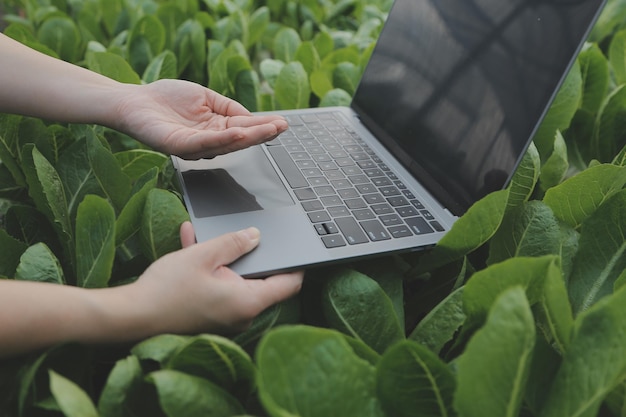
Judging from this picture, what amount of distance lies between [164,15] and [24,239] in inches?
31.1

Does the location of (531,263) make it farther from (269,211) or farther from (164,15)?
(164,15)

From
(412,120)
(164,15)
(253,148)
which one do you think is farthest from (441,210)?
(164,15)

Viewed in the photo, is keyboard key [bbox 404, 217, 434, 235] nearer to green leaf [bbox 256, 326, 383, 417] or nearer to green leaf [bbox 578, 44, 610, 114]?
green leaf [bbox 256, 326, 383, 417]

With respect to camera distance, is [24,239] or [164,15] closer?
[24,239]

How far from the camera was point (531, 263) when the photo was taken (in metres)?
0.46

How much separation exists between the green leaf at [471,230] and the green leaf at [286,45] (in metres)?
0.75

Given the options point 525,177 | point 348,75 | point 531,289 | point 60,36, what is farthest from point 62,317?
point 60,36

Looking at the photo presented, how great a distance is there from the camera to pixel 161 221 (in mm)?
615

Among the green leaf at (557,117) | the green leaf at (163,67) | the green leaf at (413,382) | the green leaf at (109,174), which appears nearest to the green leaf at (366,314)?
the green leaf at (413,382)

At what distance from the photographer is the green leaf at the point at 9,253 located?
642 mm

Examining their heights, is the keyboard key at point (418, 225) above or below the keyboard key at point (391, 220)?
above

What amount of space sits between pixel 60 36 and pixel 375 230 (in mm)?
890

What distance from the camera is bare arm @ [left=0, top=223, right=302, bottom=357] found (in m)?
0.49

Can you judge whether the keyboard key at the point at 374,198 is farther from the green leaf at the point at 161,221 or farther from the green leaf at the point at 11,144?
the green leaf at the point at 11,144
